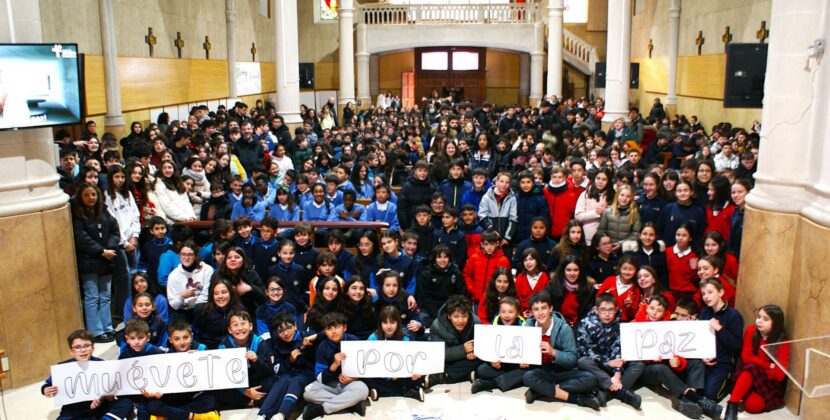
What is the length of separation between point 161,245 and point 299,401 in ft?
9.25

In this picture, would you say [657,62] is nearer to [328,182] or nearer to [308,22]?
[308,22]

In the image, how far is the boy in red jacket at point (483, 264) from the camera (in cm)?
822

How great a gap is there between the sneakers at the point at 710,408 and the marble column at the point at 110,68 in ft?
42.9

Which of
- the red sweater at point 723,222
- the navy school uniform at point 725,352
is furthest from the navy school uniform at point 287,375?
the red sweater at point 723,222

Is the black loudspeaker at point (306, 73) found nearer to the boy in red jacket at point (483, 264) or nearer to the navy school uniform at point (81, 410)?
the boy in red jacket at point (483, 264)

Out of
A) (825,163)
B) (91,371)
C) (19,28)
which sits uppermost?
(19,28)

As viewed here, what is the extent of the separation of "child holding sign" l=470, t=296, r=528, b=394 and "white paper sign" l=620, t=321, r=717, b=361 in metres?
0.99

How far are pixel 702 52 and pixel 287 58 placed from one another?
12.0 meters

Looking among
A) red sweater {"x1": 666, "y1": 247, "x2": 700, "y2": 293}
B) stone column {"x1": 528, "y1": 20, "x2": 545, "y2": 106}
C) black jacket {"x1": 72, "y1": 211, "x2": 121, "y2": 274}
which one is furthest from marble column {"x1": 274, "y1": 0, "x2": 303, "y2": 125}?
stone column {"x1": 528, "y1": 20, "x2": 545, "y2": 106}

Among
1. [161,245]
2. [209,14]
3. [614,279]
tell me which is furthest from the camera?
[209,14]

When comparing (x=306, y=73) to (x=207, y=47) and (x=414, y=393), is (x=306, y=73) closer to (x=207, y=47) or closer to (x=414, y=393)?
(x=207, y=47)

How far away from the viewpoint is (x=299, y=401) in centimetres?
680

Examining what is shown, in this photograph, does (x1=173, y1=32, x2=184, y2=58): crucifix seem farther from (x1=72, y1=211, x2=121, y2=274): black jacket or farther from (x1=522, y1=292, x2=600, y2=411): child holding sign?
(x1=522, y1=292, x2=600, y2=411): child holding sign

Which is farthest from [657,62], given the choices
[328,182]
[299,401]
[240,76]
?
[299,401]
